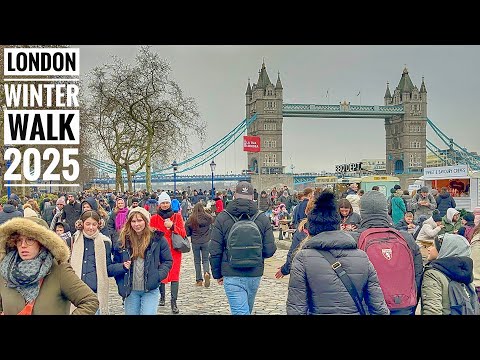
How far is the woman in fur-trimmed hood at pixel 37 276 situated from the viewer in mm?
2922

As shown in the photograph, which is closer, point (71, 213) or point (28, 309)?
point (28, 309)

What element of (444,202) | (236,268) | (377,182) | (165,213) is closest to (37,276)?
(236,268)

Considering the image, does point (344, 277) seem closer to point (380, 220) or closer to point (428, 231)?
point (380, 220)

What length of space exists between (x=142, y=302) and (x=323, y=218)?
6.81 ft

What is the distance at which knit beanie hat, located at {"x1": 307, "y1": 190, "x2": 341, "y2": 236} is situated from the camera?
3291 mm

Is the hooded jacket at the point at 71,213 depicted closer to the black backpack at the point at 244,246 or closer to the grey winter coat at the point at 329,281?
the black backpack at the point at 244,246

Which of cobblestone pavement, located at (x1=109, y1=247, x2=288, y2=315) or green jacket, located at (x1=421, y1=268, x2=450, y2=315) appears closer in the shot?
green jacket, located at (x1=421, y1=268, x2=450, y2=315)

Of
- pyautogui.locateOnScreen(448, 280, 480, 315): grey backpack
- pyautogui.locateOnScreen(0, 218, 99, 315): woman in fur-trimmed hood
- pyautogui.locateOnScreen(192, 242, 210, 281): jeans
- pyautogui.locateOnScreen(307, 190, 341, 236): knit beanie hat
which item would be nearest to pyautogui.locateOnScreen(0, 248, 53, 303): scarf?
pyautogui.locateOnScreen(0, 218, 99, 315): woman in fur-trimmed hood

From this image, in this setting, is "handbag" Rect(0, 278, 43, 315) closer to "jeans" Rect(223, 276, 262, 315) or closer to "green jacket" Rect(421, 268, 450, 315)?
"jeans" Rect(223, 276, 262, 315)

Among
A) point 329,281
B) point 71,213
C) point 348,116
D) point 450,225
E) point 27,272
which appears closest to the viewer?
point 27,272

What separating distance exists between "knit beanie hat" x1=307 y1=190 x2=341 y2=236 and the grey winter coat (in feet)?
0.25

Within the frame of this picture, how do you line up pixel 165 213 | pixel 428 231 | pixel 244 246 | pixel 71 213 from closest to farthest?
pixel 244 246, pixel 165 213, pixel 428 231, pixel 71 213

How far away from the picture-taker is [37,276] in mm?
2924
